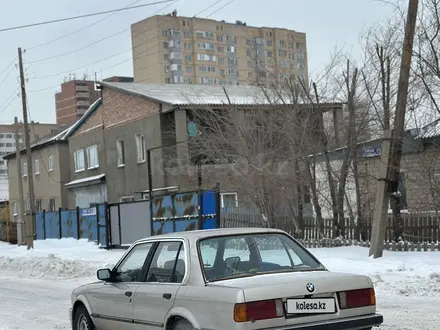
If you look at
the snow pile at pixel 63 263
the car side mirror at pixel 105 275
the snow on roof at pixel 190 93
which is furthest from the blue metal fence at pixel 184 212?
the car side mirror at pixel 105 275

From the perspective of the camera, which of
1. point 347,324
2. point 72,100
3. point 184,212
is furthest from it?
point 72,100

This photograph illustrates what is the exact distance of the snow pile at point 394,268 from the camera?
11.0 m

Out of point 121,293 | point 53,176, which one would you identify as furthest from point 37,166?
point 121,293

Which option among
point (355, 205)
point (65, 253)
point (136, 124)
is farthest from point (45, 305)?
point (136, 124)

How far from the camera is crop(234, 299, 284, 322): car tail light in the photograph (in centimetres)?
525

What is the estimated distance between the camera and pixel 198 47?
332ft

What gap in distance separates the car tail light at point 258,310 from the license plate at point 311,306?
90mm

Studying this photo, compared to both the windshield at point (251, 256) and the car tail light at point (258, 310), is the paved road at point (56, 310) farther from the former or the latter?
the car tail light at point (258, 310)

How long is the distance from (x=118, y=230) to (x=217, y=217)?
17.0ft

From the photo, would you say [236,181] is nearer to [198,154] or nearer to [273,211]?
[273,211]

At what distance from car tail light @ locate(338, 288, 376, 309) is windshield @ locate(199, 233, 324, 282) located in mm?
510

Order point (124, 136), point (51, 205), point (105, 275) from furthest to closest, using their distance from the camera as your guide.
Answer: point (51, 205)
point (124, 136)
point (105, 275)

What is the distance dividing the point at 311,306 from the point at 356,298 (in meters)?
0.51

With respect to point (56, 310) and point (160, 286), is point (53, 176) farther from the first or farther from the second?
point (160, 286)
